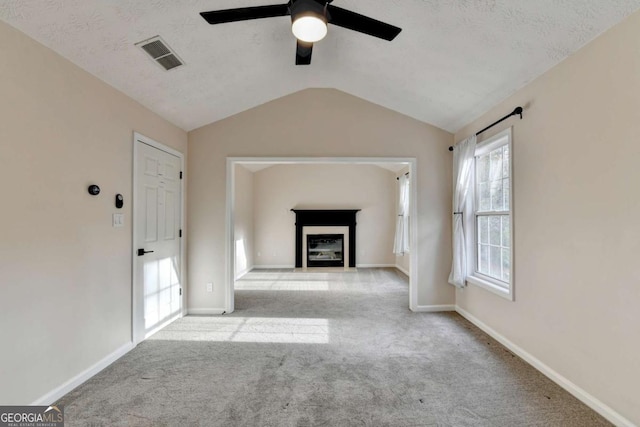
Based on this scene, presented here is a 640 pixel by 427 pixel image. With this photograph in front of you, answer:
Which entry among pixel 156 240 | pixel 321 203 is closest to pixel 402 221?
pixel 321 203

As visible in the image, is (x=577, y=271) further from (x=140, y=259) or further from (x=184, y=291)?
(x=184, y=291)

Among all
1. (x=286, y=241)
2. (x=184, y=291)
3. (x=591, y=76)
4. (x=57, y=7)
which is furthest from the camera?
(x=286, y=241)

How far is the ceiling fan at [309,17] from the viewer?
1672mm

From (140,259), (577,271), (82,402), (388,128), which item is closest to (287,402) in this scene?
(82,402)

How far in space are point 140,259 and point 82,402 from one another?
130 cm

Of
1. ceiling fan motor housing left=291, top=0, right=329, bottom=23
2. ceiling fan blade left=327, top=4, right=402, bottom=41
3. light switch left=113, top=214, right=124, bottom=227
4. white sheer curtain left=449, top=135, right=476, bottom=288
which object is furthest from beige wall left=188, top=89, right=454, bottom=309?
ceiling fan motor housing left=291, top=0, right=329, bottom=23

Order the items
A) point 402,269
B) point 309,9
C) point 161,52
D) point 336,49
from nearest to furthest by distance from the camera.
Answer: point 309,9 < point 161,52 < point 336,49 < point 402,269

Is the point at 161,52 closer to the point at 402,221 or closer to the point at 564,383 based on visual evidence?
the point at 564,383

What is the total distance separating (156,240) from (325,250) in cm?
470

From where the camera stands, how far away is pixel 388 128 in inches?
154

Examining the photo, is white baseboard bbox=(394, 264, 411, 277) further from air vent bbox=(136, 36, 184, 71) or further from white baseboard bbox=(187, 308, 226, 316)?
air vent bbox=(136, 36, 184, 71)

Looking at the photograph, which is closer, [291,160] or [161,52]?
[161,52]

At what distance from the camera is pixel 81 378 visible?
221cm

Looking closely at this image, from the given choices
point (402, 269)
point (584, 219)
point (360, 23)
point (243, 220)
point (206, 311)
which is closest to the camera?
point (360, 23)
